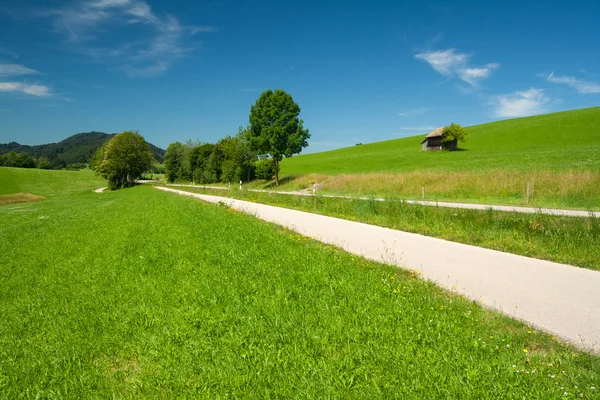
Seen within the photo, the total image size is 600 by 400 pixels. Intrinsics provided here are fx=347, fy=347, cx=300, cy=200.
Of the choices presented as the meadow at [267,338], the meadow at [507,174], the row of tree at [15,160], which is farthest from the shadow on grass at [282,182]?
the row of tree at [15,160]

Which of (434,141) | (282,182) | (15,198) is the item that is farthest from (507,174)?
(15,198)

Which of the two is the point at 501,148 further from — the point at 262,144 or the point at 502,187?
the point at 502,187

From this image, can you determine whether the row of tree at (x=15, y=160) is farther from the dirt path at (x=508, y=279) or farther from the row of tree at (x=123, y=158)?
the dirt path at (x=508, y=279)

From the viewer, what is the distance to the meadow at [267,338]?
3.45 m

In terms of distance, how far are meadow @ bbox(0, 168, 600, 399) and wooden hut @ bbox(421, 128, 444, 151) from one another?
7296 cm

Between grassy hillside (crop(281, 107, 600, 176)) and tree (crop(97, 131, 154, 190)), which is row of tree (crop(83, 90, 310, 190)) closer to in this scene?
tree (crop(97, 131, 154, 190))

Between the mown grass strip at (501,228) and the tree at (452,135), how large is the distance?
203 ft

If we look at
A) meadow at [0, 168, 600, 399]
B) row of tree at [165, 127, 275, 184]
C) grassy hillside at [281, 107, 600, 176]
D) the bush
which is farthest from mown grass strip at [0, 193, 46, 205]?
meadow at [0, 168, 600, 399]

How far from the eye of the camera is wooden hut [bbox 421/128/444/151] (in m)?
73.6

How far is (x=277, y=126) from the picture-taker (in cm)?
4631

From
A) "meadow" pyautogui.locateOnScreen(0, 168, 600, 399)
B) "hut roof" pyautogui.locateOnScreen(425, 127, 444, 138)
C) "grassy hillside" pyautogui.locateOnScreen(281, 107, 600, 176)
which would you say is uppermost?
"hut roof" pyautogui.locateOnScreen(425, 127, 444, 138)

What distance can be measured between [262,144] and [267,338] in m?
43.7

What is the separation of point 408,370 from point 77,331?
4.41m

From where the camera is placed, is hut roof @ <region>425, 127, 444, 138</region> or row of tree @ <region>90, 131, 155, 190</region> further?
hut roof @ <region>425, 127, 444, 138</region>
